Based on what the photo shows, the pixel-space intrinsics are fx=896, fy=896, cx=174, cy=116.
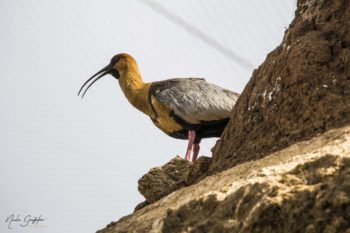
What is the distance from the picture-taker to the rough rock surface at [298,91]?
18.8 feet

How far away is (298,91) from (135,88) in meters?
5.68

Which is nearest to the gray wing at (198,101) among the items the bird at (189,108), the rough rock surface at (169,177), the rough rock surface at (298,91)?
the bird at (189,108)

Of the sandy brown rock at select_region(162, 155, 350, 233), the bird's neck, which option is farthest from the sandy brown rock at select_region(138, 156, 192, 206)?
the bird's neck

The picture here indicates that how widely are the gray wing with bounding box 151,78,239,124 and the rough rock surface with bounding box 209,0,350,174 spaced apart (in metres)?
3.30

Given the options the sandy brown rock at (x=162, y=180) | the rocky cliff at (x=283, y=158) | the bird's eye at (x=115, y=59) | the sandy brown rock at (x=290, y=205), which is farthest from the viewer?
the bird's eye at (x=115, y=59)

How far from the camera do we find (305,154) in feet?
15.0

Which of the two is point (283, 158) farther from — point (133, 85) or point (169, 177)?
point (133, 85)

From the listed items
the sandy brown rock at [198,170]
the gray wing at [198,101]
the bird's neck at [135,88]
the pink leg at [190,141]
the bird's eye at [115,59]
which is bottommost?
the sandy brown rock at [198,170]

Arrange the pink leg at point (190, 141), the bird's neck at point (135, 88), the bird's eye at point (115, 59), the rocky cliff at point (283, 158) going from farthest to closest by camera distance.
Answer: the bird's eye at point (115, 59)
the bird's neck at point (135, 88)
the pink leg at point (190, 141)
the rocky cliff at point (283, 158)

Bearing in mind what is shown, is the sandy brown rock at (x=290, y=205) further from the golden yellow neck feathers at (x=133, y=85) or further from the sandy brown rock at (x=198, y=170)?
the golden yellow neck feathers at (x=133, y=85)

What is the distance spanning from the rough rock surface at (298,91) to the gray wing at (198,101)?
130 inches

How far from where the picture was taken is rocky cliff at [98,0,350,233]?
12.9ft

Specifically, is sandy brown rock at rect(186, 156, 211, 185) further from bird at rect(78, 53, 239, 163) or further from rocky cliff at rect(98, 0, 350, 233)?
bird at rect(78, 53, 239, 163)

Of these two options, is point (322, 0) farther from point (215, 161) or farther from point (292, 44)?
point (215, 161)
